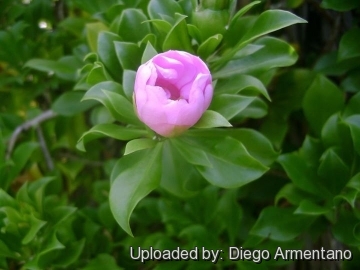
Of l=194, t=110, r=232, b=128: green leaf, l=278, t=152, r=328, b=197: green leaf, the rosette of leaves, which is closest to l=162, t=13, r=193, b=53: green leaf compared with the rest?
the rosette of leaves

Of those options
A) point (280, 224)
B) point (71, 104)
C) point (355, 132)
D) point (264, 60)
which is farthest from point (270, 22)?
point (71, 104)

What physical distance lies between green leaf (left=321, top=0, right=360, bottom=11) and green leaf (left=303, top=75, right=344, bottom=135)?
115mm

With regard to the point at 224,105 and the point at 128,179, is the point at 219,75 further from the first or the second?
the point at 128,179

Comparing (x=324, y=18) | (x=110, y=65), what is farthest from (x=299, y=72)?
(x=110, y=65)

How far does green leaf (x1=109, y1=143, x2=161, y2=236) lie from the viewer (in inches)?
26.9

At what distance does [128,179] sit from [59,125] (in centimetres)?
48

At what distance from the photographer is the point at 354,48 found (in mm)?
865

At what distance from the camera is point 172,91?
683 millimetres

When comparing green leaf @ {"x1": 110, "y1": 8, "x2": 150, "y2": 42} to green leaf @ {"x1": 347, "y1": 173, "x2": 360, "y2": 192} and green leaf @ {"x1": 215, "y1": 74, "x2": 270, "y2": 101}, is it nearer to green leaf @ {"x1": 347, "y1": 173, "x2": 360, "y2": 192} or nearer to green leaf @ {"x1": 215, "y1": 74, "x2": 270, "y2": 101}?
green leaf @ {"x1": 215, "y1": 74, "x2": 270, "y2": 101}

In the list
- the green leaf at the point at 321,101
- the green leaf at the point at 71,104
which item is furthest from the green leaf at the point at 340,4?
the green leaf at the point at 71,104

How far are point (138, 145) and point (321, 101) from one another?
359mm

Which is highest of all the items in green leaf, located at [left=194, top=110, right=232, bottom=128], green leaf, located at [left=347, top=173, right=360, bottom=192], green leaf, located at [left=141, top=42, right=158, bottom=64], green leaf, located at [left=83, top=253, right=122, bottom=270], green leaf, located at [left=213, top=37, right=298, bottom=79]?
green leaf, located at [left=141, top=42, right=158, bottom=64]

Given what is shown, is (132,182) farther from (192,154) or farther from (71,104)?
(71,104)

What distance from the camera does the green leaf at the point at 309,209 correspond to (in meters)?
0.76
